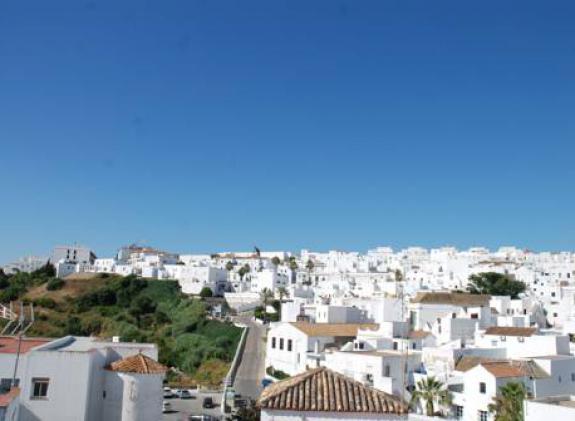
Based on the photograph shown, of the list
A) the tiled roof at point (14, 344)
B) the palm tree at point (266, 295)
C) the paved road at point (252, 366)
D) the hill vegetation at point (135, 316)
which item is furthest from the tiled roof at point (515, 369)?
the palm tree at point (266, 295)

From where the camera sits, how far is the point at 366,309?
191 ft

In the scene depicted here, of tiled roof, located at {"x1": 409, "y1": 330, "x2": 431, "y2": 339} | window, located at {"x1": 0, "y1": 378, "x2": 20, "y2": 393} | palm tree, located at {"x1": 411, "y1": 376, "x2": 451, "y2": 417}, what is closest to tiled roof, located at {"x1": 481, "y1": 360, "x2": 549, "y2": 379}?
palm tree, located at {"x1": 411, "y1": 376, "x2": 451, "y2": 417}

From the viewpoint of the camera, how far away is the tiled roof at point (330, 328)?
4453 centimetres

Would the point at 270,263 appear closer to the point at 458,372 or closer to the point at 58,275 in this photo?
the point at 58,275

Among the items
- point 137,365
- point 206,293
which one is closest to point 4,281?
point 206,293

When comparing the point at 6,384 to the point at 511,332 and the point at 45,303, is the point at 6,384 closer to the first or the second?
the point at 511,332

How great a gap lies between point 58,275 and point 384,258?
Result: 2962 inches

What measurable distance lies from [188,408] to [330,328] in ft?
50.9

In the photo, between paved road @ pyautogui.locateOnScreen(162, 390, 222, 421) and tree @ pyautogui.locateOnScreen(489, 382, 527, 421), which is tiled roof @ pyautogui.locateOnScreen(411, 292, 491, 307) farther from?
tree @ pyautogui.locateOnScreen(489, 382, 527, 421)

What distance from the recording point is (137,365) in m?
20.4

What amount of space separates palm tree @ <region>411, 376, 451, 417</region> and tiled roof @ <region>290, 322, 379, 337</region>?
14.6 m

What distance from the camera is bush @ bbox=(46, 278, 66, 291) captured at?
9248 centimetres

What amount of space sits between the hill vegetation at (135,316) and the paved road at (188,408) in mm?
7498

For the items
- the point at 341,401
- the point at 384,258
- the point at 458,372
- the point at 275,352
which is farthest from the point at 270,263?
the point at 341,401
